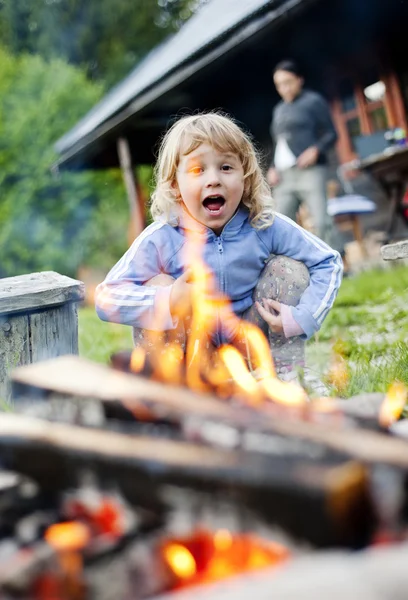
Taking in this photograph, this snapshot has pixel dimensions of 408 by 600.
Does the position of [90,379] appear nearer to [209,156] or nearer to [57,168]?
[209,156]

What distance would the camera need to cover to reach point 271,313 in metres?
2.67

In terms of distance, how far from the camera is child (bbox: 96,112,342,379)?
258 centimetres

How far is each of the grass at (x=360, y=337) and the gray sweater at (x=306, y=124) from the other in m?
1.48

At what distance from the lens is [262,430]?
46.0 inches

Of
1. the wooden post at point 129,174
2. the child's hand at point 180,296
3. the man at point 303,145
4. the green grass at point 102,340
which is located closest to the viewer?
the child's hand at point 180,296

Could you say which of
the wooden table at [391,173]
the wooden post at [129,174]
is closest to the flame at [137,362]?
the wooden table at [391,173]

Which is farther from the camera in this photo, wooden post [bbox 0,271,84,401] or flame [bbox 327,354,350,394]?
flame [bbox 327,354,350,394]

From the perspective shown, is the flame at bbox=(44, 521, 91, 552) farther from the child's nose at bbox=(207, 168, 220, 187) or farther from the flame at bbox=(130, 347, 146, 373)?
the child's nose at bbox=(207, 168, 220, 187)

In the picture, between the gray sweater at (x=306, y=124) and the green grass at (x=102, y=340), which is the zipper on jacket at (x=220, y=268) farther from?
the gray sweater at (x=306, y=124)

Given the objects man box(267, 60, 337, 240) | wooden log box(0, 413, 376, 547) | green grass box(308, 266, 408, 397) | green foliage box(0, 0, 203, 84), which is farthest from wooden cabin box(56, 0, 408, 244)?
green foliage box(0, 0, 203, 84)

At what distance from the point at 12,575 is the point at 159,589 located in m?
0.23

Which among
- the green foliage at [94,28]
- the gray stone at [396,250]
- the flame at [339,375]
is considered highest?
the green foliage at [94,28]

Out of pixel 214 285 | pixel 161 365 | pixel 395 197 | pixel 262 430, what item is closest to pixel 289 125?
pixel 395 197

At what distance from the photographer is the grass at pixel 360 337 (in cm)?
304
